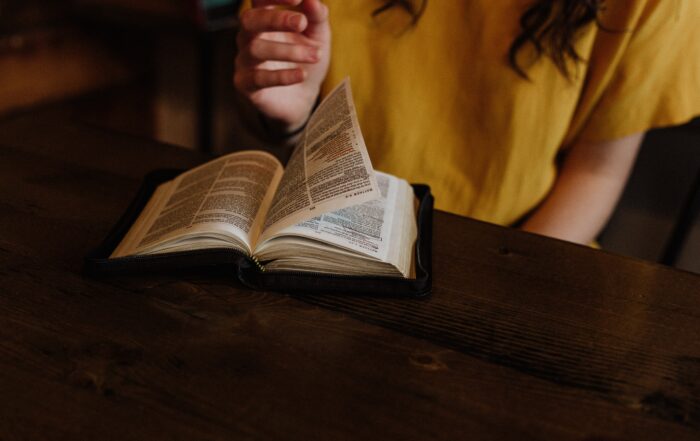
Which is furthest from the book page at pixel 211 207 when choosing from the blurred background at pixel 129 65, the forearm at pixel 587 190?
the blurred background at pixel 129 65

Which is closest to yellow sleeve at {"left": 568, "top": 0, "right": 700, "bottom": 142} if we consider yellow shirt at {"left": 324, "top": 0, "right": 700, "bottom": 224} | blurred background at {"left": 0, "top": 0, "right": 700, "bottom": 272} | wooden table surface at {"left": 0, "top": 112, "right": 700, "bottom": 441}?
yellow shirt at {"left": 324, "top": 0, "right": 700, "bottom": 224}

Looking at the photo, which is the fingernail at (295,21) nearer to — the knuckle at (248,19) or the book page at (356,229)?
the knuckle at (248,19)

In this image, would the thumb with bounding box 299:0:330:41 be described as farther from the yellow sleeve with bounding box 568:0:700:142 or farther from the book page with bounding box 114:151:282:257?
the yellow sleeve with bounding box 568:0:700:142

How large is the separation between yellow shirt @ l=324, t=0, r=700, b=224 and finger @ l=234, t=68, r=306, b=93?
216 millimetres

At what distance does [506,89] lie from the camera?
920mm

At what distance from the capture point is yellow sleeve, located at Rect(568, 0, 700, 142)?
0.83m

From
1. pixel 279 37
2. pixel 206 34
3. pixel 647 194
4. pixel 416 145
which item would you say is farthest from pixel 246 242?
pixel 206 34

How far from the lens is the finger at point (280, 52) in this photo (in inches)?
28.7

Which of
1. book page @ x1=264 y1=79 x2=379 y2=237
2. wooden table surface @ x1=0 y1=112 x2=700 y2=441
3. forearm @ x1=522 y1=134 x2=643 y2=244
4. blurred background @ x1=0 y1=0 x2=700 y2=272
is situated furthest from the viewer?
blurred background @ x1=0 y1=0 x2=700 y2=272

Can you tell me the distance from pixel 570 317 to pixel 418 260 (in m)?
0.15

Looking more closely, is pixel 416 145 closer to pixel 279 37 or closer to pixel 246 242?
pixel 279 37

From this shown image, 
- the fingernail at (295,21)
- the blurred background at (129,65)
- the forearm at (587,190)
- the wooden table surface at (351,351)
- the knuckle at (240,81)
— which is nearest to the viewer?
the wooden table surface at (351,351)

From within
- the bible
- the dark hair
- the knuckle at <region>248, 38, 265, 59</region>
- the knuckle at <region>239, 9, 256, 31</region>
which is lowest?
the bible

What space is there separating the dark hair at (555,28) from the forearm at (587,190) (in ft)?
0.44
